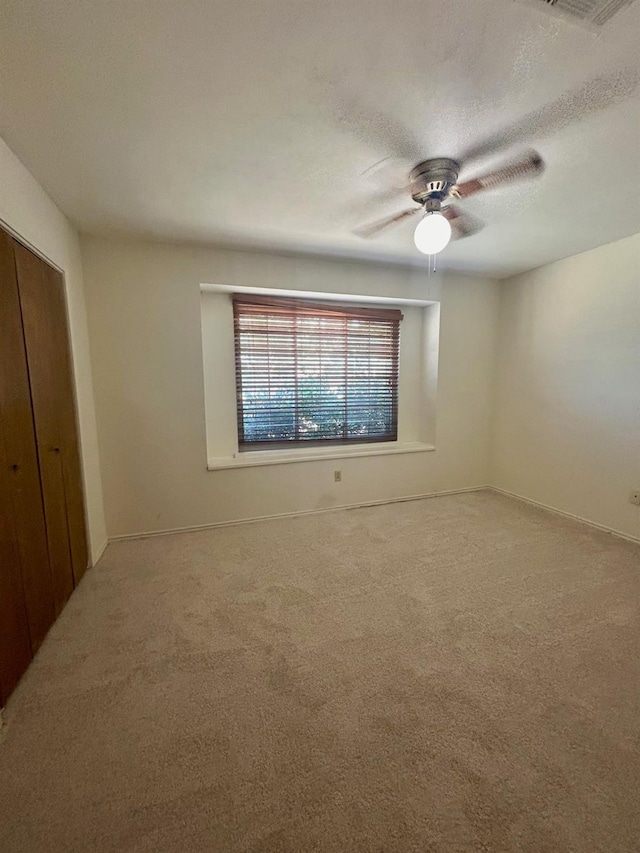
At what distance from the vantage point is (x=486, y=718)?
128 cm

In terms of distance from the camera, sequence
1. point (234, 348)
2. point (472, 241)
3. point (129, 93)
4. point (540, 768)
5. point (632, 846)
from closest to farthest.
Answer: point (632, 846), point (540, 768), point (129, 93), point (472, 241), point (234, 348)

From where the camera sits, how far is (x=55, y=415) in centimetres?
192

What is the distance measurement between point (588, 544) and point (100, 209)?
414 centimetres

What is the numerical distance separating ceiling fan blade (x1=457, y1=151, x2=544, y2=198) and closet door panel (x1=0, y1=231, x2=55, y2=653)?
212 centimetres

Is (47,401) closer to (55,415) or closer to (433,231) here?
(55,415)

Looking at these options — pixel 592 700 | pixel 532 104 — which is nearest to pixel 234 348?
pixel 532 104

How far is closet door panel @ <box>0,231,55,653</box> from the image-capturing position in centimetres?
146

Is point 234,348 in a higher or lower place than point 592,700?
higher

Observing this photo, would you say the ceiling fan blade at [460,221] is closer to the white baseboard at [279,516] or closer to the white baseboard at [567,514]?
the white baseboard at [279,516]

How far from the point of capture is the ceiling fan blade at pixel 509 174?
1380 millimetres

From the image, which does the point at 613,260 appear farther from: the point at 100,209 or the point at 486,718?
the point at 100,209

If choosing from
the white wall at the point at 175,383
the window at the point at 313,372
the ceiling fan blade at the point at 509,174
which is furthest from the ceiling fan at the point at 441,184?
the window at the point at 313,372

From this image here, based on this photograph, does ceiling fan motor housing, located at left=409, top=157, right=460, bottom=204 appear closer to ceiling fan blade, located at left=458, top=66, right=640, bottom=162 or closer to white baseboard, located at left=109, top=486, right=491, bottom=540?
ceiling fan blade, located at left=458, top=66, right=640, bottom=162

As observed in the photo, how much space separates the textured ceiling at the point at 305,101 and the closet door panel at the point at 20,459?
2.20ft
